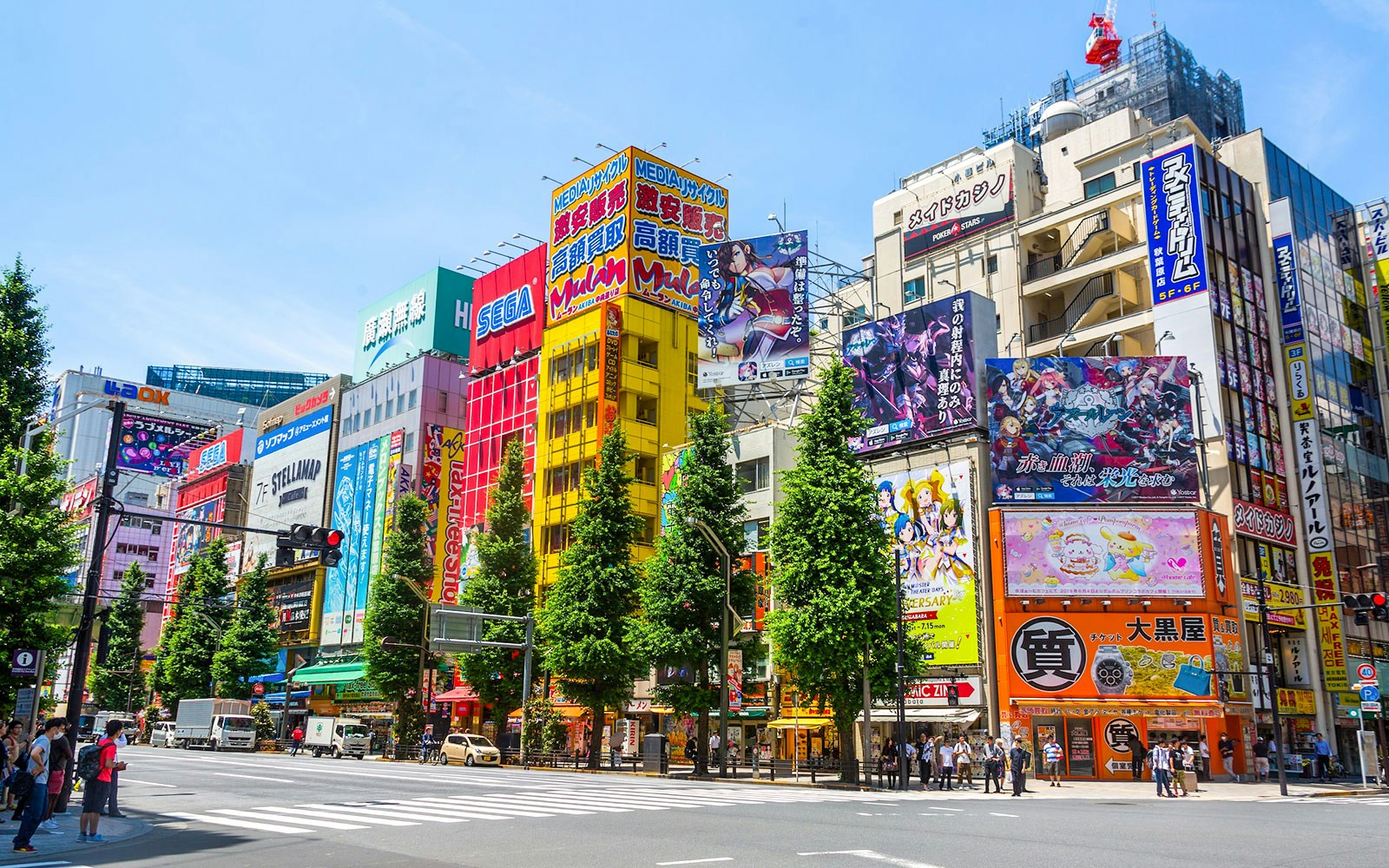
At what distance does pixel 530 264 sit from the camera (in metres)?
70.1

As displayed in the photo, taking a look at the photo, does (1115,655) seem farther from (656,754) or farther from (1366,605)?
(656,754)

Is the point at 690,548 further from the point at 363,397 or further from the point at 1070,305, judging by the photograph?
the point at 363,397

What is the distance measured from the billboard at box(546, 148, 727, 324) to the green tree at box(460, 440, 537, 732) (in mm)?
14772

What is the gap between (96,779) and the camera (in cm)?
1641

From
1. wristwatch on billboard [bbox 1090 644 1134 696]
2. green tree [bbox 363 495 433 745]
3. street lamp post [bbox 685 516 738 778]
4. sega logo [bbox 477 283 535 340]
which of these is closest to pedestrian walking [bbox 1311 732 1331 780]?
wristwatch on billboard [bbox 1090 644 1134 696]

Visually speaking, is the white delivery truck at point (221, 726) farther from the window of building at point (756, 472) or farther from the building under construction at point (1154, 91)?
the building under construction at point (1154, 91)

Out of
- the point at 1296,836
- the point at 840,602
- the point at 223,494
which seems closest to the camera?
the point at 1296,836

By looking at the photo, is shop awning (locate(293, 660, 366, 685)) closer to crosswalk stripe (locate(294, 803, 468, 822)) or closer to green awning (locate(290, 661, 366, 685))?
green awning (locate(290, 661, 366, 685))

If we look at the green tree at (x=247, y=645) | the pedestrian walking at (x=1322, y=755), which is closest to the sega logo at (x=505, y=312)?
the green tree at (x=247, y=645)

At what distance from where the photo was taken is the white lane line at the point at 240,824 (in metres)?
16.9

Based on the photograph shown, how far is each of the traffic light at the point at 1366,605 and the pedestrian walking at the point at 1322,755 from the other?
17267 millimetres

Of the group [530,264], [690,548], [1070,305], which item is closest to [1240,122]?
[1070,305]

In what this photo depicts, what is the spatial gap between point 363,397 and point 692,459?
4520 centimetres

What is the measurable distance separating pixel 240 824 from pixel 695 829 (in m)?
8.12
